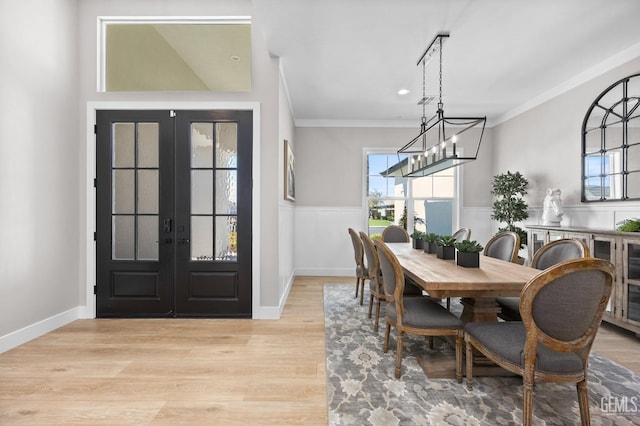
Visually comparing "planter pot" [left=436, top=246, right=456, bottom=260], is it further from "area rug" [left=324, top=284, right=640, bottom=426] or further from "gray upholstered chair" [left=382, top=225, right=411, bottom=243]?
"gray upholstered chair" [left=382, top=225, right=411, bottom=243]

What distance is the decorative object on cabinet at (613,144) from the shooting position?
3.09 m

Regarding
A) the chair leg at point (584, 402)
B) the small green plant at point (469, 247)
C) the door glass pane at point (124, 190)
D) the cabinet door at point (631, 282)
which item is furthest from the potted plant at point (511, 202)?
the door glass pane at point (124, 190)

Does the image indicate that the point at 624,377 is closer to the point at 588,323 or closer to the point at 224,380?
the point at 588,323

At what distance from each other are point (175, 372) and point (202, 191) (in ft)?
5.89

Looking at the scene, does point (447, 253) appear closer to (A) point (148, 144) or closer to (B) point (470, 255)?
(B) point (470, 255)

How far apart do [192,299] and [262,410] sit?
187 cm

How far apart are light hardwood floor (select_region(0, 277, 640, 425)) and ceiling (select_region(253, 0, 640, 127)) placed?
2861mm

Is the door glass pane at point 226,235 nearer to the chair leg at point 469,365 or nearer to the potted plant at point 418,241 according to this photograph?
the potted plant at point 418,241

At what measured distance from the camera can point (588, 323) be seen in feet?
4.74

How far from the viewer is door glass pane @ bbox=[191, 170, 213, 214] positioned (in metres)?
3.28

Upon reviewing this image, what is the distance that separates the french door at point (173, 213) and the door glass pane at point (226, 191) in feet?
0.03

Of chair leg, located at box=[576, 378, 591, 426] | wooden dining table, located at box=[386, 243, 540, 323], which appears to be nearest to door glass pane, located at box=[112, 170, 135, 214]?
wooden dining table, located at box=[386, 243, 540, 323]

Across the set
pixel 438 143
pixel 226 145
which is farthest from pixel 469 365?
pixel 226 145

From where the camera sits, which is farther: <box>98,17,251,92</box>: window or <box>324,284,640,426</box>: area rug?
<box>98,17,251,92</box>: window
